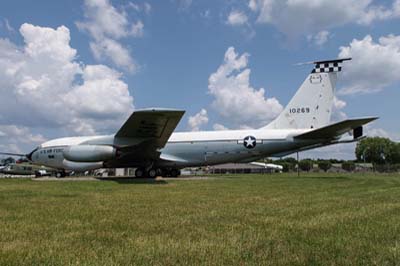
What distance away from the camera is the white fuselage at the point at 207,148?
76.5ft

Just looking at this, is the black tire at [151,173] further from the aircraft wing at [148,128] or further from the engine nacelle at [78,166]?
the engine nacelle at [78,166]

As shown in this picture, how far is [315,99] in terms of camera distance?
23688 mm

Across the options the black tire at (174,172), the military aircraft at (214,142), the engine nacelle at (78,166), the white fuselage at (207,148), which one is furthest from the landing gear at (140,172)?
the black tire at (174,172)

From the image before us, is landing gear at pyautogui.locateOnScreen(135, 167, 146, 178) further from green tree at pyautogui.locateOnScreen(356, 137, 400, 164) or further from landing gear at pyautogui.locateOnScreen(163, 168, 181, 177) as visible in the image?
green tree at pyautogui.locateOnScreen(356, 137, 400, 164)

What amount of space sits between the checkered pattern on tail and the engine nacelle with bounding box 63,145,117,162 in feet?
43.2

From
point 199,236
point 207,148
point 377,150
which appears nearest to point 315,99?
point 207,148

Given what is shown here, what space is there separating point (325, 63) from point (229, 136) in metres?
7.40

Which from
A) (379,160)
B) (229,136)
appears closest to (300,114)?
(229,136)

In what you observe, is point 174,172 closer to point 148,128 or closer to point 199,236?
point 148,128

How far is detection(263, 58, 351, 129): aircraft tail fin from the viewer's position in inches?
920

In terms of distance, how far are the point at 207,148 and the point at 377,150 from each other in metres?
105

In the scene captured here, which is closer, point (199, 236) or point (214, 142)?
point (199, 236)

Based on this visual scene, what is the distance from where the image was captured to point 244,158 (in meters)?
24.2

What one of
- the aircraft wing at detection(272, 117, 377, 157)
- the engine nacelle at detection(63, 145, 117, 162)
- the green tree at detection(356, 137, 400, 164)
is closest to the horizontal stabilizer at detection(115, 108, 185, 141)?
the engine nacelle at detection(63, 145, 117, 162)
